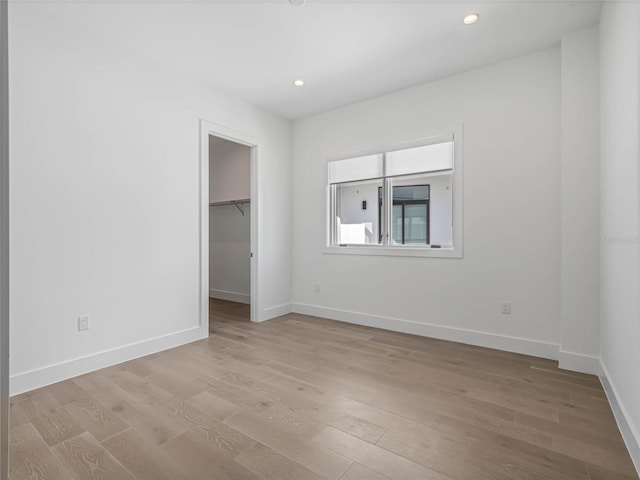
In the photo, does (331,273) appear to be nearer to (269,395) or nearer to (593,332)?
Result: (269,395)

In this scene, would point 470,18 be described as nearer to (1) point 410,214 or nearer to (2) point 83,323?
(1) point 410,214

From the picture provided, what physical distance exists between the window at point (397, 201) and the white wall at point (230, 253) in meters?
1.90

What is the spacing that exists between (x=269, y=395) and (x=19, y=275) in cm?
197

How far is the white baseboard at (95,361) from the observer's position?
2270 mm

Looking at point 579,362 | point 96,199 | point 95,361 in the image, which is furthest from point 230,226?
point 579,362

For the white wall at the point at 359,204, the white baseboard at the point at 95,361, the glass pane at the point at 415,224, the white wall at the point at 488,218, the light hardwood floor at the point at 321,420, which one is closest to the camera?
the light hardwood floor at the point at 321,420

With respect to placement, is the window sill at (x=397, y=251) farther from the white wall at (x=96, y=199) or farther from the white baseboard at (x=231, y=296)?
the white baseboard at (x=231, y=296)

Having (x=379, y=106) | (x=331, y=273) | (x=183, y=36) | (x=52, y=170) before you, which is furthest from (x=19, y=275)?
(x=379, y=106)

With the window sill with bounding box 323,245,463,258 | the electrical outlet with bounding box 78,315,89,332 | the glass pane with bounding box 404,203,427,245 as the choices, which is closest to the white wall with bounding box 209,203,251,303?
the window sill with bounding box 323,245,463,258

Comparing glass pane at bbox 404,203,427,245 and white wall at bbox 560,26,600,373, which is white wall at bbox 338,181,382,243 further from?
white wall at bbox 560,26,600,373

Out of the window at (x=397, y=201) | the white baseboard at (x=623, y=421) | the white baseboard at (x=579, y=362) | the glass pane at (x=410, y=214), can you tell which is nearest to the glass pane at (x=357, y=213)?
the window at (x=397, y=201)

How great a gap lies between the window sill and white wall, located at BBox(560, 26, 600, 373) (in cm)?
96

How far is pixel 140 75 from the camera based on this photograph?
2979mm

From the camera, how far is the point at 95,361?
2.64m
